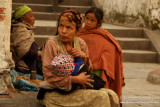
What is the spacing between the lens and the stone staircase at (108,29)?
8.23 metres

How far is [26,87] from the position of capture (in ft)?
15.5

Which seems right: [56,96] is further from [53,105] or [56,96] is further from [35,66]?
[35,66]

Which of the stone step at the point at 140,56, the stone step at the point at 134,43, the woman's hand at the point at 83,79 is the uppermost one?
the woman's hand at the point at 83,79

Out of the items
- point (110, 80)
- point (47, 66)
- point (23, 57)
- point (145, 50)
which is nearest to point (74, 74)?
point (47, 66)

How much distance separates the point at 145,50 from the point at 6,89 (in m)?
5.07

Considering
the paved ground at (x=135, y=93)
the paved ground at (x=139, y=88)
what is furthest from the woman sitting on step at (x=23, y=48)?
the paved ground at (x=139, y=88)

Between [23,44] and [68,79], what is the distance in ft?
Result: 6.59

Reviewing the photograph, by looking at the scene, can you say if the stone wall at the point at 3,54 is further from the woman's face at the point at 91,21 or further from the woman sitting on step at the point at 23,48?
the woman's face at the point at 91,21

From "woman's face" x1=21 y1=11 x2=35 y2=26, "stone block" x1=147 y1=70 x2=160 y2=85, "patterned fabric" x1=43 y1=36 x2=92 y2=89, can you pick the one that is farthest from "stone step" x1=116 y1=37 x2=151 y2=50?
"patterned fabric" x1=43 y1=36 x2=92 y2=89

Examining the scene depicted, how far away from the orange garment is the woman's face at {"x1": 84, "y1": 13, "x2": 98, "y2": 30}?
8 cm

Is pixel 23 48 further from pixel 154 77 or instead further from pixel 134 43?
pixel 134 43

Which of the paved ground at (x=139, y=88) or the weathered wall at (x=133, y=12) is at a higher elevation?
the weathered wall at (x=133, y=12)

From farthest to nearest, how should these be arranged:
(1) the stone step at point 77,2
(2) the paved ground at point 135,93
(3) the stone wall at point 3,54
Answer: (1) the stone step at point 77,2 → (3) the stone wall at point 3,54 → (2) the paved ground at point 135,93

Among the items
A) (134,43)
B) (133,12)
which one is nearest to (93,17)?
(134,43)
